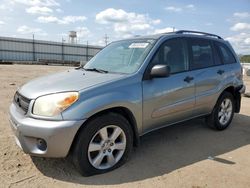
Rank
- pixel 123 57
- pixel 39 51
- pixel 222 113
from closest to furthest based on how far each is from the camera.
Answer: pixel 123 57, pixel 222 113, pixel 39 51

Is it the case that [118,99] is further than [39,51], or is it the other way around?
[39,51]

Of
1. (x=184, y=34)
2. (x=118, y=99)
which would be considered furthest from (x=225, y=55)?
(x=118, y=99)

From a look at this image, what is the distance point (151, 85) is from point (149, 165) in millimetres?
1113

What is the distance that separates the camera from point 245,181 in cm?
358

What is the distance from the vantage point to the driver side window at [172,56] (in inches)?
171

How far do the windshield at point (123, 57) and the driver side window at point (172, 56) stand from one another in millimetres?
188

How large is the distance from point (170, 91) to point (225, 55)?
2.10 metres

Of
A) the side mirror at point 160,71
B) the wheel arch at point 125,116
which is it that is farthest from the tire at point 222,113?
the wheel arch at point 125,116

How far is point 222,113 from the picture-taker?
226 inches

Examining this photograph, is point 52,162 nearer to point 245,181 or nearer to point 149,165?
point 149,165

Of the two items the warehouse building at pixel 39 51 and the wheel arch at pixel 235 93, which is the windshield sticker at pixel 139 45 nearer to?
the wheel arch at pixel 235 93

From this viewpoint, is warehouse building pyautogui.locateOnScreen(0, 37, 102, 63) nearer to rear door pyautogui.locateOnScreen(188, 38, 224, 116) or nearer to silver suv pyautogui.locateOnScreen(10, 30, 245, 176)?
rear door pyautogui.locateOnScreen(188, 38, 224, 116)

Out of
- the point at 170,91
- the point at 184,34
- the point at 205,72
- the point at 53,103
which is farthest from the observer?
the point at 205,72

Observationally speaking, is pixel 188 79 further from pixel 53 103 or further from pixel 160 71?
pixel 53 103
